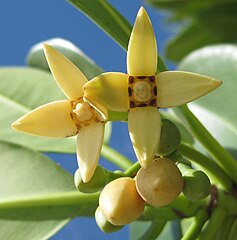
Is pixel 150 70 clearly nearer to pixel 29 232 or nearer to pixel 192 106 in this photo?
pixel 29 232

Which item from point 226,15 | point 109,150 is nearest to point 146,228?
point 109,150

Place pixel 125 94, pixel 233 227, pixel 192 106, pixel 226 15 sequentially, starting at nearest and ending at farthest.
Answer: pixel 125 94
pixel 233 227
pixel 192 106
pixel 226 15

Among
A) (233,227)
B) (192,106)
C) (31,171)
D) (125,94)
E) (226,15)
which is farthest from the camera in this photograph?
(226,15)

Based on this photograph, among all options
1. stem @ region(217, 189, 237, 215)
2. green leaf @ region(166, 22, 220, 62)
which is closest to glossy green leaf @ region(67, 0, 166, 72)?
stem @ region(217, 189, 237, 215)

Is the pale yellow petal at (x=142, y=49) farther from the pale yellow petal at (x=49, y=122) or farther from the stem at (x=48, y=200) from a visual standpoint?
the stem at (x=48, y=200)

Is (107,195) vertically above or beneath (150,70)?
beneath

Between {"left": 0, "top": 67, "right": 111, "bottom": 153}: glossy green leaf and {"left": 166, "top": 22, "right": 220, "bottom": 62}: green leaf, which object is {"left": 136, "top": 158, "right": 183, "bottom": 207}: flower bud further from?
{"left": 166, "top": 22, "right": 220, "bottom": 62}: green leaf
